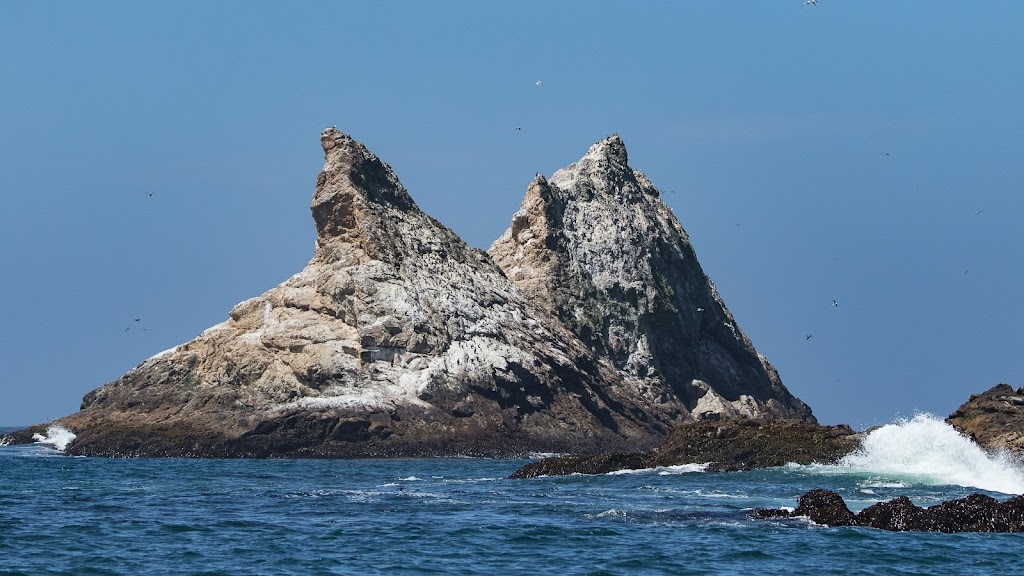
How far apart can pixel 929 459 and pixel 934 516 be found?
18802mm

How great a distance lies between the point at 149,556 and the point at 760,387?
81.1m

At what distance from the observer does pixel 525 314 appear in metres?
88.1

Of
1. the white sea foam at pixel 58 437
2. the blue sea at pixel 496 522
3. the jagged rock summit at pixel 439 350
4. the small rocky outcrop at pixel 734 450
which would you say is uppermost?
the jagged rock summit at pixel 439 350

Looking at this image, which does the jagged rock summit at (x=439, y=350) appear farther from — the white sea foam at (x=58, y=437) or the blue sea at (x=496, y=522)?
the blue sea at (x=496, y=522)

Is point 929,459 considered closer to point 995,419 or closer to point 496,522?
point 995,419

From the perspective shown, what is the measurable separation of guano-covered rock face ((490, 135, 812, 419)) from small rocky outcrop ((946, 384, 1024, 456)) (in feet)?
139

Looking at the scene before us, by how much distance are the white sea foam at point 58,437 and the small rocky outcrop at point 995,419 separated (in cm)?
4538

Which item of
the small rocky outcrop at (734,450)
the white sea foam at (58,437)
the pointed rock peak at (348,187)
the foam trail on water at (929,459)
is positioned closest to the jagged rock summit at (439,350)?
the pointed rock peak at (348,187)

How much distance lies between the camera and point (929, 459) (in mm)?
49812

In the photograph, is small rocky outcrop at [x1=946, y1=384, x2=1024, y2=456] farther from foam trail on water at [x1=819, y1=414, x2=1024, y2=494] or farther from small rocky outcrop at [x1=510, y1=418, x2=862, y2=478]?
small rocky outcrop at [x1=510, y1=418, x2=862, y2=478]

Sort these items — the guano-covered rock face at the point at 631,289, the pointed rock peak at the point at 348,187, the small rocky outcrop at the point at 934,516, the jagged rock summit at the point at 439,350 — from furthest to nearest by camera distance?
the guano-covered rock face at the point at 631,289
the pointed rock peak at the point at 348,187
the jagged rock summit at the point at 439,350
the small rocky outcrop at the point at 934,516

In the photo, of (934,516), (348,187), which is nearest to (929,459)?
(934,516)

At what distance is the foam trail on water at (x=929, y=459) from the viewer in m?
45.1

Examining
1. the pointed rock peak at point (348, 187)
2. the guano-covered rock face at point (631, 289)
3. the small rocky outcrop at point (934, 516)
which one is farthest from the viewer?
the guano-covered rock face at point (631, 289)
